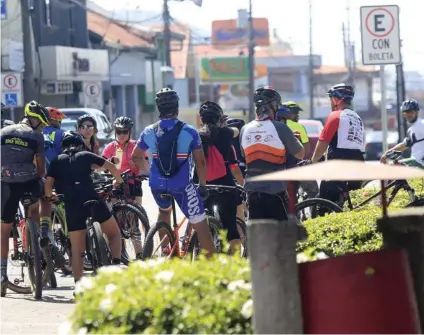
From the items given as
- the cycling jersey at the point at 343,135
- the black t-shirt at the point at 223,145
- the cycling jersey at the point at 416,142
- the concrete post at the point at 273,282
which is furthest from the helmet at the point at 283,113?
the concrete post at the point at 273,282

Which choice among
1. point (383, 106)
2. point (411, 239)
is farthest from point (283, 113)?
point (411, 239)

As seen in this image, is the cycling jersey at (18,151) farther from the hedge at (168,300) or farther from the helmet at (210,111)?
the hedge at (168,300)

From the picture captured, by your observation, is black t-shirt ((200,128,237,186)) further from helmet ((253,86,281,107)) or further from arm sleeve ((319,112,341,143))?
helmet ((253,86,281,107))

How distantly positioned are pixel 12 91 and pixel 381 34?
15.2 m

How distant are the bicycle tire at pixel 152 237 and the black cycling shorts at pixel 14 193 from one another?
4.44 feet

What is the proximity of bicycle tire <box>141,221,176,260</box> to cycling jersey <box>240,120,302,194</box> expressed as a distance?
776mm

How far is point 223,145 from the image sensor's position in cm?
1238

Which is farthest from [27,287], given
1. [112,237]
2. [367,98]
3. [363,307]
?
[367,98]

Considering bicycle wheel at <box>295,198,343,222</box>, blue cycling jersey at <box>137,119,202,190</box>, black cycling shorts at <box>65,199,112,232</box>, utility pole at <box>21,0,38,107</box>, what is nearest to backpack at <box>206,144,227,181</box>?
bicycle wheel at <box>295,198,343,222</box>

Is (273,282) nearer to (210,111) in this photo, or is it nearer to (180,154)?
(180,154)

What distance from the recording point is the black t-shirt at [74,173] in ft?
36.2

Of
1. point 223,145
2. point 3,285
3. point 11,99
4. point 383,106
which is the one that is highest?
point 11,99

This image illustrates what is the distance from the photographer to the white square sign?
17281mm

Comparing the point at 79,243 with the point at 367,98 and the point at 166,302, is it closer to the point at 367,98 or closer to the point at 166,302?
the point at 166,302
